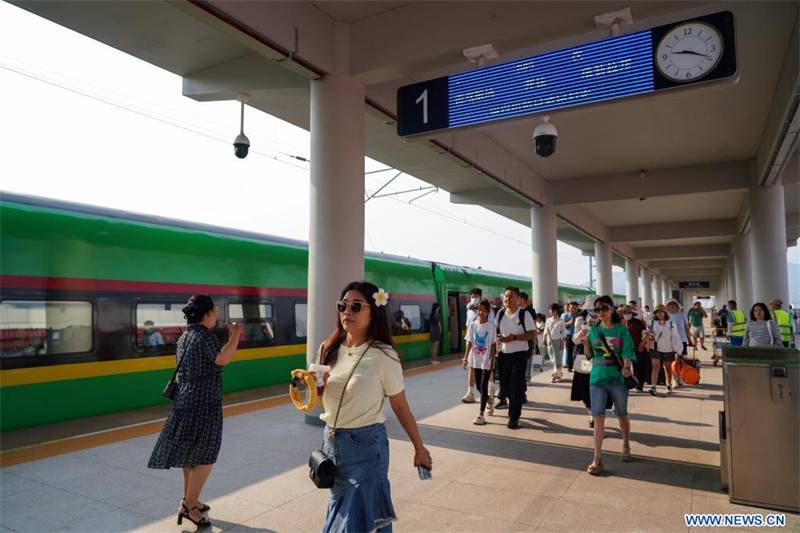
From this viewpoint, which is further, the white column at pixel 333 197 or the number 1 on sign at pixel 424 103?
the white column at pixel 333 197

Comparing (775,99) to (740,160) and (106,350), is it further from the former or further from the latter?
(106,350)

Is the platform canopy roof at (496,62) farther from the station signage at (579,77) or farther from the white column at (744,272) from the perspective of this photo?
the white column at (744,272)

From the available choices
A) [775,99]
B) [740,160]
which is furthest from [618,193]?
[775,99]

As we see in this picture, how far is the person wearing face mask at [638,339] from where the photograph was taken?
922cm

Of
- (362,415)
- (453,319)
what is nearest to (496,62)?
(362,415)

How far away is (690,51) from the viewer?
5.32m

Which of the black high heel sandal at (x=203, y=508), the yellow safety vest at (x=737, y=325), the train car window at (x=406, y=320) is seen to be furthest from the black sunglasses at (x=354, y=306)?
the yellow safety vest at (x=737, y=325)

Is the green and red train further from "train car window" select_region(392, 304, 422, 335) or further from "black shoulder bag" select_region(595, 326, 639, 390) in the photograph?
"black shoulder bag" select_region(595, 326, 639, 390)

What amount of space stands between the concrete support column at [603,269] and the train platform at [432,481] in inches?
632

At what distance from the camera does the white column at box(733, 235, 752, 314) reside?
64.8 feet

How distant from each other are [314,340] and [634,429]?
14.1ft

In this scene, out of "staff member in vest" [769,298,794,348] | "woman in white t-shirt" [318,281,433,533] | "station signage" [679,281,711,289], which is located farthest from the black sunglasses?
"station signage" [679,281,711,289]

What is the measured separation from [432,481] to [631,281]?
29.9 metres

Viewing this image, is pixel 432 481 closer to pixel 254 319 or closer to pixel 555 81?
pixel 555 81
